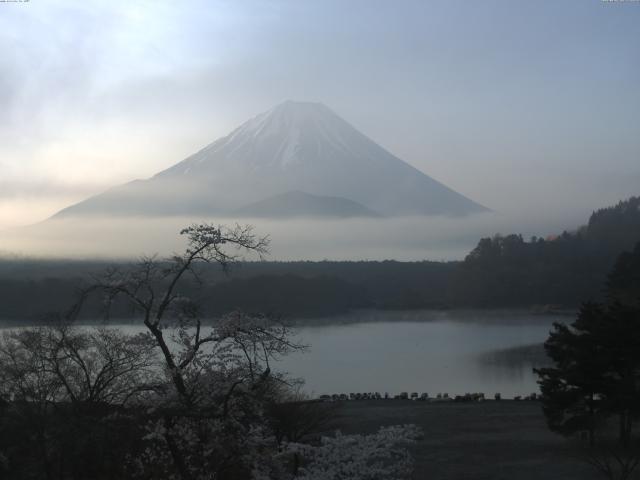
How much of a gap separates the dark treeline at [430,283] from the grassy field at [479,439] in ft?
64.2

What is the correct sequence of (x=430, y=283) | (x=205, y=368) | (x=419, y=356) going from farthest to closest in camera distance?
(x=430, y=283), (x=419, y=356), (x=205, y=368)

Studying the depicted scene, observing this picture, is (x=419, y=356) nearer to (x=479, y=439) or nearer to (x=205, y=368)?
(x=479, y=439)

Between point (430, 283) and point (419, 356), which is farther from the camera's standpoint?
point (430, 283)

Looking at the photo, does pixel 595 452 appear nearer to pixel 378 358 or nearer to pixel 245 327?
pixel 245 327

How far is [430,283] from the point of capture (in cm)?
5388

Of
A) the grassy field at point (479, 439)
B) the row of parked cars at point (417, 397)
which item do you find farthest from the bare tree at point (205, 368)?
the row of parked cars at point (417, 397)

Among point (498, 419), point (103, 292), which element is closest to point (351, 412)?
point (498, 419)

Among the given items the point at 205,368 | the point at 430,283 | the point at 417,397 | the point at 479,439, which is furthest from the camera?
the point at 430,283

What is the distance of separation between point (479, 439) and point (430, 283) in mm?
43074

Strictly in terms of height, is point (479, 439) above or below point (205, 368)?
below

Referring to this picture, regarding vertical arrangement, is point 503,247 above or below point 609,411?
above

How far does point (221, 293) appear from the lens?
40031mm

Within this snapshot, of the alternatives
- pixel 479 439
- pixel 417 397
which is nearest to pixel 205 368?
pixel 479 439

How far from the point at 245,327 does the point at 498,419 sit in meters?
9.43
